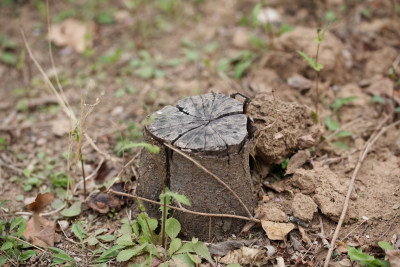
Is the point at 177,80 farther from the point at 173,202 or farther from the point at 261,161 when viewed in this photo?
the point at 173,202

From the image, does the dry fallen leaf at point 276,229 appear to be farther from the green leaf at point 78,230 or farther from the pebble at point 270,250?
the green leaf at point 78,230

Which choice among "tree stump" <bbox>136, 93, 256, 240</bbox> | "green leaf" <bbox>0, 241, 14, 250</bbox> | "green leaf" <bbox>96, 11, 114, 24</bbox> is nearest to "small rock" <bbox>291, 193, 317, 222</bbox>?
"tree stump" <bbox>136, 93, 256, 240</bbox>

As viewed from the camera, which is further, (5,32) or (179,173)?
(5,32)

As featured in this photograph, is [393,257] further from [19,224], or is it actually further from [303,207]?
[19,224]

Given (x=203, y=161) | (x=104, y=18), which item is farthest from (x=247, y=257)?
(x=104, y=18)

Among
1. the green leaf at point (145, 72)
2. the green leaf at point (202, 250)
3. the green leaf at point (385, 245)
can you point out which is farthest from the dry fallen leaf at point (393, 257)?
the green leaf at point (145, 72)

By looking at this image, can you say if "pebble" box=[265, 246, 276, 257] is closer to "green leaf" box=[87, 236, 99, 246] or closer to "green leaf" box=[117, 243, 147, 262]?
"green leaf" box=[117, 243, 147, 262]

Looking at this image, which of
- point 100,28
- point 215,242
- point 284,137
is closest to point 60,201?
point 215,242
